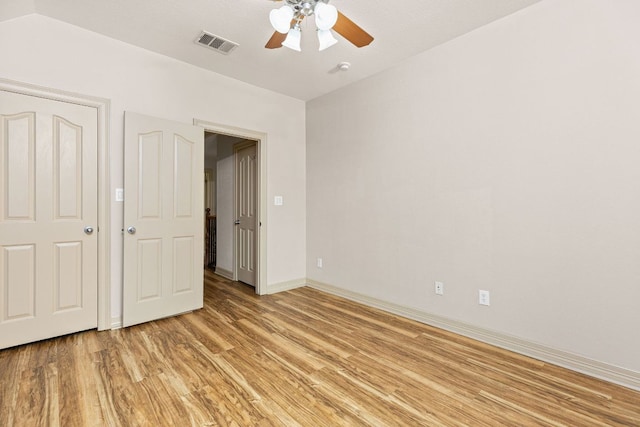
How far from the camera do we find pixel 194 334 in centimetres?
279

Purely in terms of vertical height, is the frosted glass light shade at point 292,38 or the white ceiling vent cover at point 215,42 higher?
the white ceiling vent cover at point 215,42

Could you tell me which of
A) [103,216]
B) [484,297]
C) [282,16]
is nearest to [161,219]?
[103,216]

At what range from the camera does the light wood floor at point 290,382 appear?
1695 mm

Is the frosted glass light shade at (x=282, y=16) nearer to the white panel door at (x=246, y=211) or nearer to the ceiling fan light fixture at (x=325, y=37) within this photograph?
the ceiling fan light fixture at (x=325, y=37)

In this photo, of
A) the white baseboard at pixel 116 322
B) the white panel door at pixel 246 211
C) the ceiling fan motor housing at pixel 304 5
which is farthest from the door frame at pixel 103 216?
the ceiling fan motor housing at pixel 304 5

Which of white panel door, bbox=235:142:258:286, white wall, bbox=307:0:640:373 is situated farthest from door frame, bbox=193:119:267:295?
white wall, bbox=307:0:640:373

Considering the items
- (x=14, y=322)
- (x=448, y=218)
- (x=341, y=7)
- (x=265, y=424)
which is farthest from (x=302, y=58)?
(x=14, y=322)

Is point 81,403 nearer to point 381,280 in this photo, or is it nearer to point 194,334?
point 194,334

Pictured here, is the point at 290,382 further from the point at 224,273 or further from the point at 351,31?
the point at 224,273

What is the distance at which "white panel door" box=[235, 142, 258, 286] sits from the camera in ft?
14.2

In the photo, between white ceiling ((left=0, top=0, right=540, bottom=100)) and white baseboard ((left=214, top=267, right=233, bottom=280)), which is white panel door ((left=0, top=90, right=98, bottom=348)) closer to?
white ceiling ((left=0, top=0, right=540, bottom=100))

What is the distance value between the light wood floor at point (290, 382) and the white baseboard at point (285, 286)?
3.80 feet

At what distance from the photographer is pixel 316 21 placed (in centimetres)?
185

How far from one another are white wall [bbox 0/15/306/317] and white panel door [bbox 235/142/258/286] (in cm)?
31
